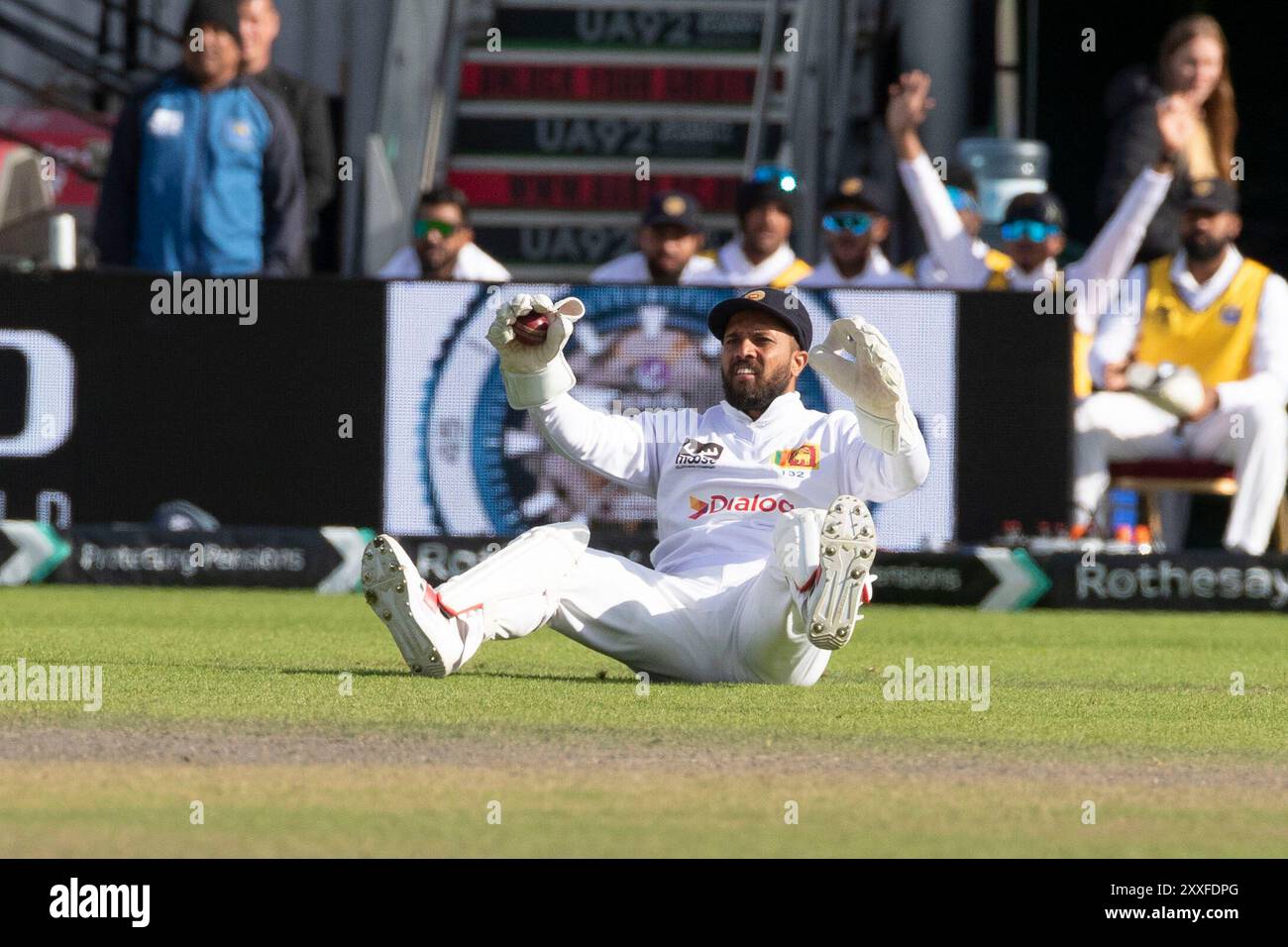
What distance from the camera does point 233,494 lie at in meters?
11.3

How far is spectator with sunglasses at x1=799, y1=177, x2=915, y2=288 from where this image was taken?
467 inches

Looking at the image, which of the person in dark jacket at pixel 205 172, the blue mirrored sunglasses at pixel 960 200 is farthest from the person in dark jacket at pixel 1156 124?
the person in dark jacket at pixel 205 172

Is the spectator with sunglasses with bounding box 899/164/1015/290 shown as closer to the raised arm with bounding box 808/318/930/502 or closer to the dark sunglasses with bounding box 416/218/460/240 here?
the dark sunglasses with bounding box 416/218/460/240

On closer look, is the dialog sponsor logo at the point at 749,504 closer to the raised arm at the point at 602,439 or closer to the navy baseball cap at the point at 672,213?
the raised arm at the point at 602,439

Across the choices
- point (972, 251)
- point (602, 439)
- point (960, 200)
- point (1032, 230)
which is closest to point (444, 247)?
point (972, 251)

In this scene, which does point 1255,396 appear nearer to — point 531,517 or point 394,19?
point 531,517

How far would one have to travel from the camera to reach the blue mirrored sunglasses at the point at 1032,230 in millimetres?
11812

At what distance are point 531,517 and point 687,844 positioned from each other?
7027mm

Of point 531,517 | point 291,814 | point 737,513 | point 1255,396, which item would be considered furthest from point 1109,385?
point 291,814

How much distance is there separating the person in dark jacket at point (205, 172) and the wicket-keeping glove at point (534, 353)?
5.02 m

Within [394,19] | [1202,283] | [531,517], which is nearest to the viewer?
[531,517]

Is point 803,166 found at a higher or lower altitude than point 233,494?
higher

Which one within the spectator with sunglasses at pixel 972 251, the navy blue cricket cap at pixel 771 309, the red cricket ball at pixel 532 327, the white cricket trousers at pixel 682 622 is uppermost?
the spectator with sunglasses at pixel 972 251
